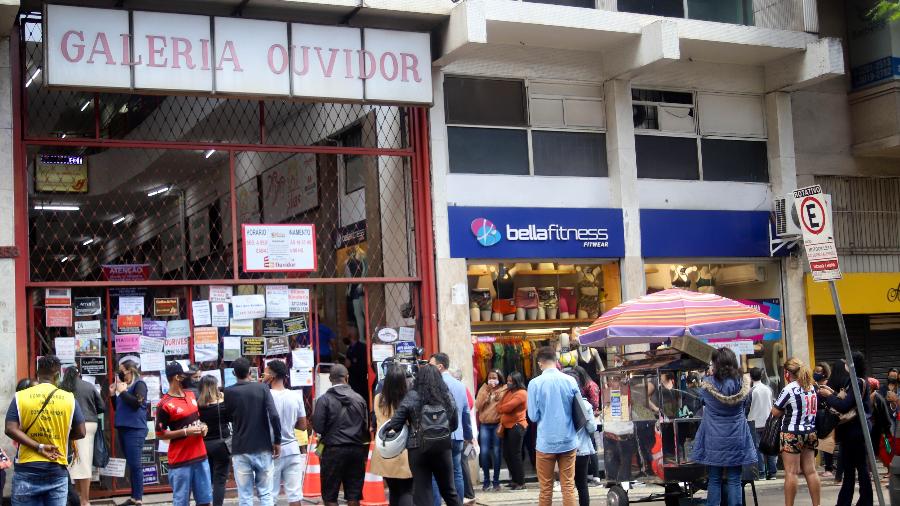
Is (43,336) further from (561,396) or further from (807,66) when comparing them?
(807,66)

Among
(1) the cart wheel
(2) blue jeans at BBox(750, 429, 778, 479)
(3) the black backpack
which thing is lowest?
(2) blue jeans at BBox(750, 429, 778, 479)

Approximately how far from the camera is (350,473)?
424 inches

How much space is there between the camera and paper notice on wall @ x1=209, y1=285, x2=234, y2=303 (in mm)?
14891

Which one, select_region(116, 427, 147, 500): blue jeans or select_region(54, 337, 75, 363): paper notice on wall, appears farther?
select_region(54, 337, 75, 363): paper notice on wall

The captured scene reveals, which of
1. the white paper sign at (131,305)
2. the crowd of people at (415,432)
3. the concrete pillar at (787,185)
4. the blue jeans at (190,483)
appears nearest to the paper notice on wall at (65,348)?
the white paper sign at (131,305)

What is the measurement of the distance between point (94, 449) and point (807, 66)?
478 inches

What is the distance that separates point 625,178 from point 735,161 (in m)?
2.37

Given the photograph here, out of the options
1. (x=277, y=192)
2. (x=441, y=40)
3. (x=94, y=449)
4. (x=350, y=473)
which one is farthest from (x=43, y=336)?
(x=441, y=40)

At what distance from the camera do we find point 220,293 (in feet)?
49.0

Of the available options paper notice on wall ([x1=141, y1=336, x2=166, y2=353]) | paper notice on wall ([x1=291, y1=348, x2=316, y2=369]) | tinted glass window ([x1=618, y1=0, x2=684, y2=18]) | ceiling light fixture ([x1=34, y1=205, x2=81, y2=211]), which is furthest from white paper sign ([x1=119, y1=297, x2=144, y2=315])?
tinted glass window ([x1=618, y1=0, x2=684, y2=18])

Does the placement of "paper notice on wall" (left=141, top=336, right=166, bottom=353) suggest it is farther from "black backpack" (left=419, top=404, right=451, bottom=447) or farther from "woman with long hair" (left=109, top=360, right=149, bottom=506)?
"black backpack" (left=419, top=404, right=451, bottom=447)

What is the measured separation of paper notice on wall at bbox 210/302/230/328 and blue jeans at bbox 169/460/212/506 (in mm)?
3762

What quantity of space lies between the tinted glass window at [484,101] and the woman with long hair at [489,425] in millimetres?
3752

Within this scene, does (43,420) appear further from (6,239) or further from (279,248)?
(279,248)
